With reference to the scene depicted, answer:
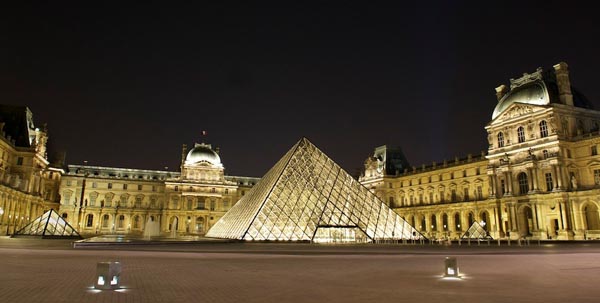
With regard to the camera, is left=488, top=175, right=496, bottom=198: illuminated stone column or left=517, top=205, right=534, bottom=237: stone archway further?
left=488, top=175, right=496, bottom=198: illuminated stone column

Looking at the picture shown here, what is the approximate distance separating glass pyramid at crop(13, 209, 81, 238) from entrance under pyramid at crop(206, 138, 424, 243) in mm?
12441

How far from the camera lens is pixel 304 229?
27328 millimetres

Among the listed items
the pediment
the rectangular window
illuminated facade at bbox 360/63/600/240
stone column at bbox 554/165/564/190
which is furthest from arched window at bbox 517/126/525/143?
stone column at bbox 554/165/564/190

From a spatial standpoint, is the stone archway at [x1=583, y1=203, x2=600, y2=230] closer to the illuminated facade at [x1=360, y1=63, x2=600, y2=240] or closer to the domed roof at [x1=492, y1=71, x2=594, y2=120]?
the illuminated facade at [x1=360, y1=63, x2=600, y2=240]

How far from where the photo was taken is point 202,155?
240 feet

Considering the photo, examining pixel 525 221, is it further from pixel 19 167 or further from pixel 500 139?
pixel 19 167

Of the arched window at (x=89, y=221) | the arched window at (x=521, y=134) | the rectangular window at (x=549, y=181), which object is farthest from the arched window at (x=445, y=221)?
the arched window at (x=89, y=221)

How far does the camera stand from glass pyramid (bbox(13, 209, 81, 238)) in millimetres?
31938

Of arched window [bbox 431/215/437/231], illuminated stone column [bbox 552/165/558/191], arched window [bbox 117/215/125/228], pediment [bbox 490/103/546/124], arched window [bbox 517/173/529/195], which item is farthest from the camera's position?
arched window [bbox 117/215/125/228]

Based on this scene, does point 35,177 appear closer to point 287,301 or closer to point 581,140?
point 287,301

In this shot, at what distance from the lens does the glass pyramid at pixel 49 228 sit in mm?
31938

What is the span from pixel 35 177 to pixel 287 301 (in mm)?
50208

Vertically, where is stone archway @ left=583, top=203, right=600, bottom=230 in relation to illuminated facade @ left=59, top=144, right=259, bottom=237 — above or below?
below

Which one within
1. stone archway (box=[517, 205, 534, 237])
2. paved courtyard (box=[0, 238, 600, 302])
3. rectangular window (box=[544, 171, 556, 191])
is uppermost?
rectangular window (box=[544, 171, 556, 191])
